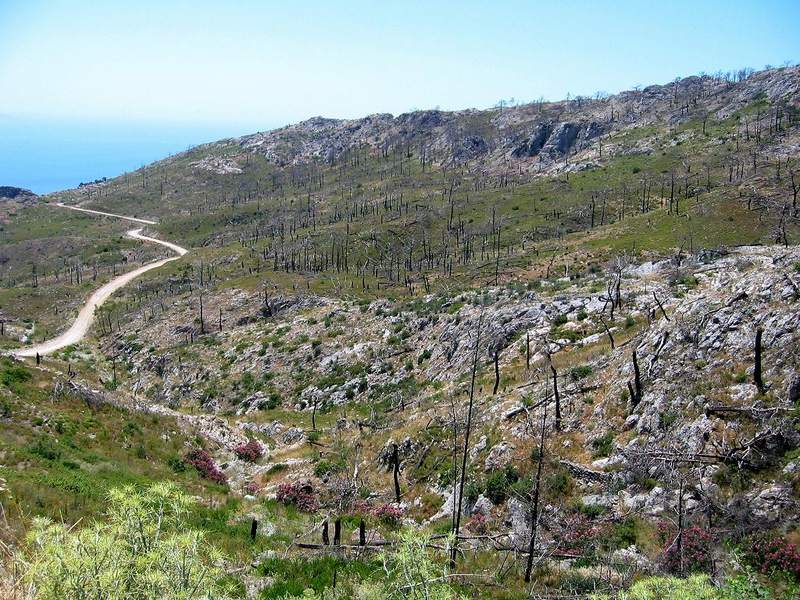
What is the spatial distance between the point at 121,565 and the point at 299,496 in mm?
20310

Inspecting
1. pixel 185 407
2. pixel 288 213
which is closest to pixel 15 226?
pixel 288 213

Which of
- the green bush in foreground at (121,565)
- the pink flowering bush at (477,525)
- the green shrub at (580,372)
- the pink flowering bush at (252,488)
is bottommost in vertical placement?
the pink flowering bush at (252,488)

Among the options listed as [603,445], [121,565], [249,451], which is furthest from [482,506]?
[249,451]

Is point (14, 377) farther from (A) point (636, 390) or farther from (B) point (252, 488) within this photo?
(A) point (636, 390)

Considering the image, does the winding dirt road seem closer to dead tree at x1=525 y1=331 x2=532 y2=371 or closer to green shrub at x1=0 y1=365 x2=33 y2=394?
green shrub at x1=0 y1=365 x2=33 y2=394

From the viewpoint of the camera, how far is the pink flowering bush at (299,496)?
2294cm

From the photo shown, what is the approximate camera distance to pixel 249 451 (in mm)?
32094

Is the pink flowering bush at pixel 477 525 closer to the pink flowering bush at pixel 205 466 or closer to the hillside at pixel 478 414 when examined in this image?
the hillside at pixel 478 414

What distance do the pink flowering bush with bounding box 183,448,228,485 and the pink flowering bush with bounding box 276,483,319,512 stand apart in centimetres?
347

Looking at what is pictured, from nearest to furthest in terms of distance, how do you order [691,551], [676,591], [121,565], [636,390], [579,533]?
[121,565]
[676,591]
[691,551]
[579,533]
[636,390]

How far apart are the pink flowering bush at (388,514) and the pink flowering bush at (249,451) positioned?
12.6 m

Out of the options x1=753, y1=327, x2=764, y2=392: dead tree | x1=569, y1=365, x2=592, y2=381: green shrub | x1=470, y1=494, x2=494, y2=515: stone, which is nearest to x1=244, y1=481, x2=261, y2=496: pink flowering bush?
x1=470, y1=494, x2=494, y2=515: stone

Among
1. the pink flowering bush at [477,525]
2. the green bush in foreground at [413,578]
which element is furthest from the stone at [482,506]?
the green bush in foreground at [413,578]

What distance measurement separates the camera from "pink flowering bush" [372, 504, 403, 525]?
2102cm
